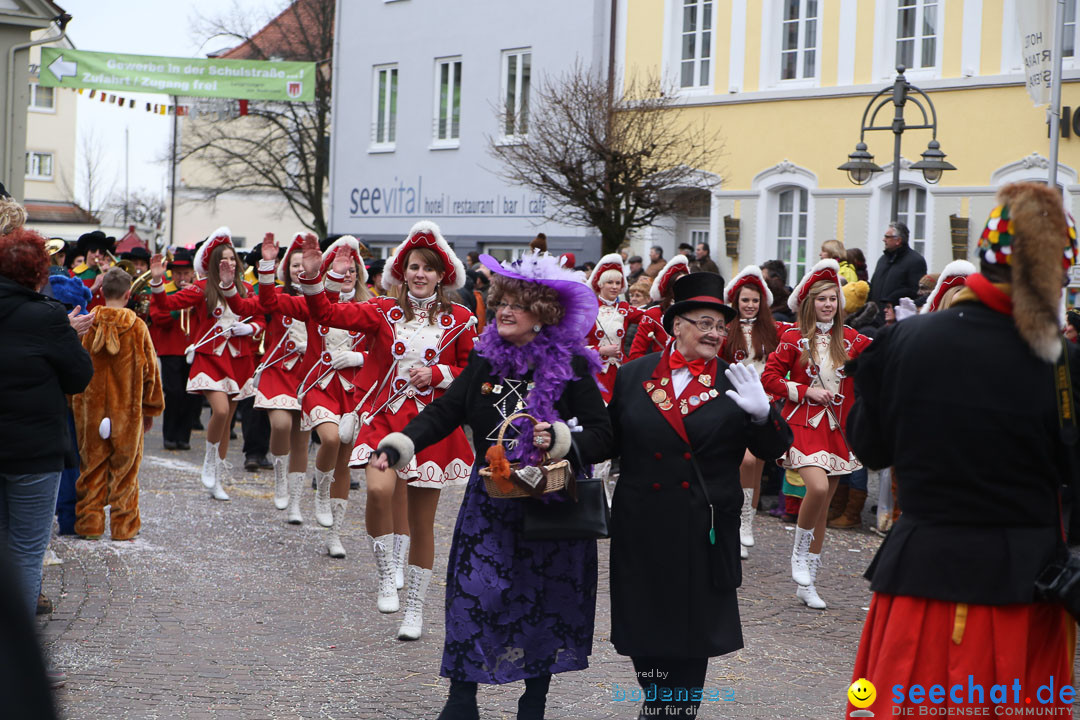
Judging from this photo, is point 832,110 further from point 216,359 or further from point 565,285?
point 565,285

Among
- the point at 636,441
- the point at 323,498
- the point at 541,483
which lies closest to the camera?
the point at 541,483

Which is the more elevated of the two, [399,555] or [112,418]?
[112,418]

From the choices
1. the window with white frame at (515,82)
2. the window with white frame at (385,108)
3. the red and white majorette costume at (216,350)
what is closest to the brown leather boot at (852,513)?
the red and white majorette costume at (216,350)

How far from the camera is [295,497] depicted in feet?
32.9

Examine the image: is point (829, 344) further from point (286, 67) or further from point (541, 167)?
point (286, 67)

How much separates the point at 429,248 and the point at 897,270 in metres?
7.68

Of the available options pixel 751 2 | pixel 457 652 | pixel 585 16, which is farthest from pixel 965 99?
pixel 457 652

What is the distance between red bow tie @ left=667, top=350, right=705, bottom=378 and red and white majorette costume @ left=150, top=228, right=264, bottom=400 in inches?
255

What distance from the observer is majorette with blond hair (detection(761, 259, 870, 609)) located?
805cm

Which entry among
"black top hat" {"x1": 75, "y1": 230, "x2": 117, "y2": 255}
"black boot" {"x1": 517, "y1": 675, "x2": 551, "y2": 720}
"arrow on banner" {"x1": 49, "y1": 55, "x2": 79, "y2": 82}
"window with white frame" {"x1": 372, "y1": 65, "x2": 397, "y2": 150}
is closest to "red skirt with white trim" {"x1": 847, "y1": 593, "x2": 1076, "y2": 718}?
"black boot" {"x1": 517, "y1": 675, "x2": 551, "y2": 720}

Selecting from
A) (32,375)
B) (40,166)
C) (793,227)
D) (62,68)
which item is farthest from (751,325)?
(40,166)

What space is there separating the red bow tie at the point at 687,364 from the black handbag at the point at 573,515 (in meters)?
0.56

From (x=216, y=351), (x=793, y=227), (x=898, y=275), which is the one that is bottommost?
(x=216, y=351)

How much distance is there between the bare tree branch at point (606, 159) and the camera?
1920cm
